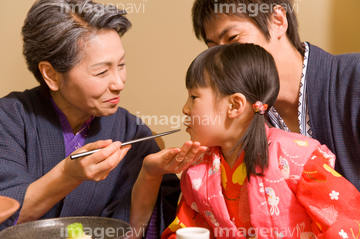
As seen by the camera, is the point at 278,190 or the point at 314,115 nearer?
the point at 278,190

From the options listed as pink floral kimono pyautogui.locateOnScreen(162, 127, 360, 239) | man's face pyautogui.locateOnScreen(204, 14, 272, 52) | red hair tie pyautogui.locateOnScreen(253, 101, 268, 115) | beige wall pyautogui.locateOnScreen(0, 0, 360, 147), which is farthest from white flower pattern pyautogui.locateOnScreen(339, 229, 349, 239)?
beige wall pyautogui.locateOnScreen(0, 0, 360, 147)

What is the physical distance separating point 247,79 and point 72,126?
717 millimetres

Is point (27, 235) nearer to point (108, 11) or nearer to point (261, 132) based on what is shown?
point (261, 132)

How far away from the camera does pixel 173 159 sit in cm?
129

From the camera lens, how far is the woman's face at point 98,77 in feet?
4.76

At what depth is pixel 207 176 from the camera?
4.45 feet

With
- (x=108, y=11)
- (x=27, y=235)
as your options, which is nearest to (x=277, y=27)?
(x=108, y=11)

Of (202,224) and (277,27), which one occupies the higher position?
(277,27)

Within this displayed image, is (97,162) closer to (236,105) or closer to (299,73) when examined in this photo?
(236,105)

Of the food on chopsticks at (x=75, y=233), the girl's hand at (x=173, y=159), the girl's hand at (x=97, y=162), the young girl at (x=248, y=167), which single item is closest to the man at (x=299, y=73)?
the young girl at (x=248, y=167)

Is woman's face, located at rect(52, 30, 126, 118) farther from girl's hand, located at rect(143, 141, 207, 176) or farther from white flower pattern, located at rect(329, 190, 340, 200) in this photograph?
white flower pattern, located at rect(329, 190, 340, 200)

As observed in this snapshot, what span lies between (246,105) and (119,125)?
0.58 m

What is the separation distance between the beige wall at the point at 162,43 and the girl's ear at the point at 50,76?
75 cm

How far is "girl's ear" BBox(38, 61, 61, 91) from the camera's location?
5.03 ft
